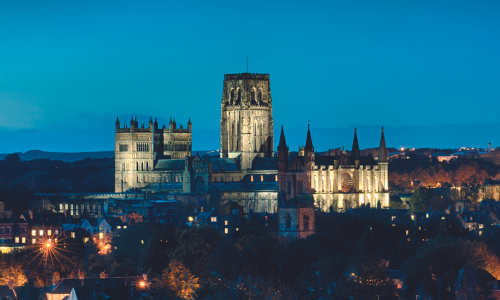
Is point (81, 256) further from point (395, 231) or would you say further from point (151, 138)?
point (151, 138)

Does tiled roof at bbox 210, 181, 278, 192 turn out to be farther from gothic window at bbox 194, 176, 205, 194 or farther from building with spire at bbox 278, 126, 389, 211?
building with spire at bbox 278, 126, 389, 211

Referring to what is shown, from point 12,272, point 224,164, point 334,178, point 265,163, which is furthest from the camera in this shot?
point 224,164

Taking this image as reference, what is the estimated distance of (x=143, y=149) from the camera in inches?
6831

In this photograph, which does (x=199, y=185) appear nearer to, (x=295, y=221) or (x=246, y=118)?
(x=246, y=118)

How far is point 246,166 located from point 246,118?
18.3 feet

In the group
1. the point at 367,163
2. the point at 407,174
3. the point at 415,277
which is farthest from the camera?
the point at 407,174

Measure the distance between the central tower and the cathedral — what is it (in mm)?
→ 113

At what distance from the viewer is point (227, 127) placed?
539 ft

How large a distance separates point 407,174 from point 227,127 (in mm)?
41816

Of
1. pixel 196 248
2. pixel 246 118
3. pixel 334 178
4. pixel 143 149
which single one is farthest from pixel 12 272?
pixel 143 149

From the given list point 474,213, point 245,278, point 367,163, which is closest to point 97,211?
point 367,163

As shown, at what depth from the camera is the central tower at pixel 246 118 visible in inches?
6412

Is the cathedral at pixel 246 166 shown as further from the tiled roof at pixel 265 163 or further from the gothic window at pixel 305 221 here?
the gothic window at pixel 305 221

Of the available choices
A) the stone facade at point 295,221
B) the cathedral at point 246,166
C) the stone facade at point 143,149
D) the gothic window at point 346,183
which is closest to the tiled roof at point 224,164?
the cathedral at point 246,166
